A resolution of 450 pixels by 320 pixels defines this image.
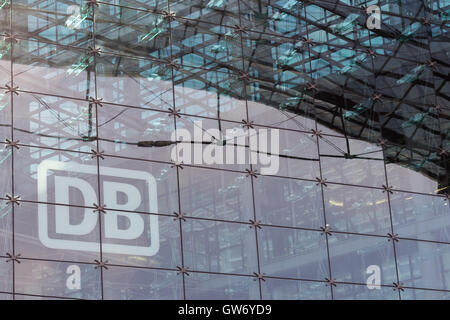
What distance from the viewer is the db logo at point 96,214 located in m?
29.6

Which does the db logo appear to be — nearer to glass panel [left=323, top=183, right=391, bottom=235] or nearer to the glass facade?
the glass facade

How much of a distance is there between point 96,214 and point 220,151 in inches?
168

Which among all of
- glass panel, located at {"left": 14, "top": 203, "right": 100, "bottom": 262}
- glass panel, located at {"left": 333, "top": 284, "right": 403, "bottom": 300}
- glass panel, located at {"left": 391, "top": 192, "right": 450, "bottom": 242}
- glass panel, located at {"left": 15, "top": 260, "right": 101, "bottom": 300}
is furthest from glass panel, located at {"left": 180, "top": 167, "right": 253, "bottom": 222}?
glass panel, located at {"left": 391, "top": 192, "right": 450, "bottom": 242}

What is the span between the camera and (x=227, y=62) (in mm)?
33719

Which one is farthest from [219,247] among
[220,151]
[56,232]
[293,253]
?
[56,232]

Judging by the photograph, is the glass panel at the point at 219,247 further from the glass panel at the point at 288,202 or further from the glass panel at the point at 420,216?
the glass panel at the point at 420,216

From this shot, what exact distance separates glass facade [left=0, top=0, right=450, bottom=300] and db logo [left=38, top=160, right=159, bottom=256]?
39mm

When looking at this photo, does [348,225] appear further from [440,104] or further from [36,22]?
[36,22]

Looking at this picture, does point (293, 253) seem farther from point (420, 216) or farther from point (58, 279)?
point (58, 279)

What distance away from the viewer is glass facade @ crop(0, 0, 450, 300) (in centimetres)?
2995

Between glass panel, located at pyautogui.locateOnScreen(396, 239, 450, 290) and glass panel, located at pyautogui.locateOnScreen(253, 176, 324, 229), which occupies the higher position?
glass panel, located at pyautogui.locateOnScreen(253, 176, 324, 229)

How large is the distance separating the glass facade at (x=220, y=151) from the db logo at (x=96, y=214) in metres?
0.04

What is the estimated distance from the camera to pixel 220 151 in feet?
107
